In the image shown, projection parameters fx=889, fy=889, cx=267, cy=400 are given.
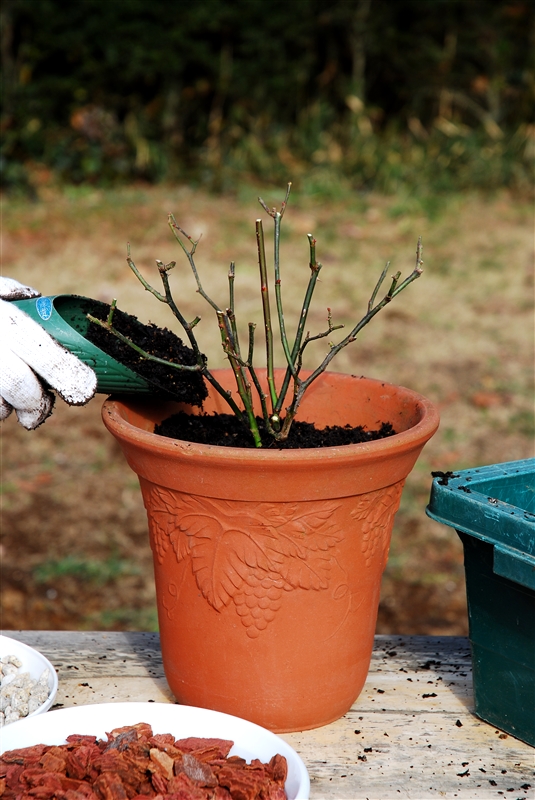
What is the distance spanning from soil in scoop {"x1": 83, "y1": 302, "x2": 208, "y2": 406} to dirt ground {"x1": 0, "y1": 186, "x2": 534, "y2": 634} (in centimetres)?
142

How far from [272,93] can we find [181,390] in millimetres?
4734

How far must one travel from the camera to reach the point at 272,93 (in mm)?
5660

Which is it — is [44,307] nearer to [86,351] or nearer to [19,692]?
[86,351]

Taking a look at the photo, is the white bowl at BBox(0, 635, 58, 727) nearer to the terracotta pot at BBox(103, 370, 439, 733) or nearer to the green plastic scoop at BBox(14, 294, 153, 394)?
the terracotta pot at BBox(103, 370, 439, 733)

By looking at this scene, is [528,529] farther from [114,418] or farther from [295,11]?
[295,11]

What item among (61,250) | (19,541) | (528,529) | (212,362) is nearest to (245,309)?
(212,362)

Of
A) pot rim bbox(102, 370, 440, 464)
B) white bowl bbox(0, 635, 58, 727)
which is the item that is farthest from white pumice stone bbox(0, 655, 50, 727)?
pot rim bbox(102, 370, 440, 464)

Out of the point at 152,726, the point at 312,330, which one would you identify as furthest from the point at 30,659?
the point at 312,330

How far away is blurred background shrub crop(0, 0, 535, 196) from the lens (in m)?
5.17

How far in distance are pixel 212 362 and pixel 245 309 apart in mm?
488

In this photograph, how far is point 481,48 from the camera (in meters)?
5.76

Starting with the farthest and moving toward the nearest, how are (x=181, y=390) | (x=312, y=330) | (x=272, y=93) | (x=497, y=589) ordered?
(x=272, y=93)
(x=312, y=330)
(x=181, y=390)
(x=497, y=589)

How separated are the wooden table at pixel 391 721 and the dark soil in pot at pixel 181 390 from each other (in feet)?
1.33

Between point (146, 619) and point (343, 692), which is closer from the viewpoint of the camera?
point (343, 692)
